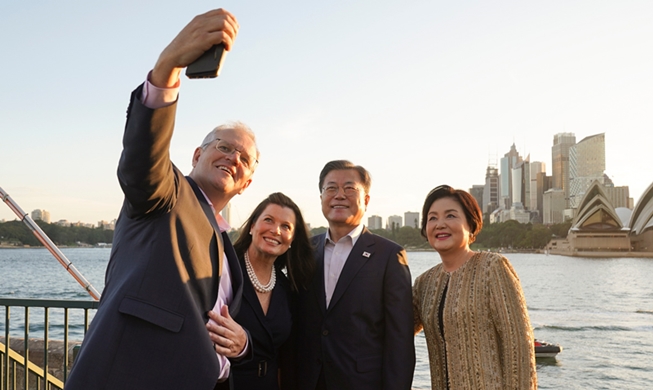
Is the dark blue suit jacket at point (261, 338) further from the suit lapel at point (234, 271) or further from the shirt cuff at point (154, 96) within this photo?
the shirt cuff at point (154, 96)

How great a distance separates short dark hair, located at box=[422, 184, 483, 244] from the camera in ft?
9.64

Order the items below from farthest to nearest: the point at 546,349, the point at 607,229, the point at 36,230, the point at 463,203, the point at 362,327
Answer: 1. the point at 607,229
2. the point at 546,349
3. the point at 36,230
4. the point at 463,203
5. the point at 362,327

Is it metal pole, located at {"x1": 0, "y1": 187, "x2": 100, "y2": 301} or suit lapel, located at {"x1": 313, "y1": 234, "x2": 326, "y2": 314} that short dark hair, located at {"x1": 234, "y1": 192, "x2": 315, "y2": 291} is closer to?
suit lapel, located at {"x1": 313, "y1": 234, "x2": 326, "y2": 314}

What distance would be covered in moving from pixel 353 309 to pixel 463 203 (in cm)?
87

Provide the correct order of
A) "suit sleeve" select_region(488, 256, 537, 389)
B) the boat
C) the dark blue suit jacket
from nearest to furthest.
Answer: "suit sleeve" select_region(488, 256, 537, 389)
the dark blue suit jacket
the boat

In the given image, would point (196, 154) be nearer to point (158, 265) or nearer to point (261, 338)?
point (158, 265)

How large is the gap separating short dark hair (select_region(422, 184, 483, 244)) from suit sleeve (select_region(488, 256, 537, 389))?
376 millimetres

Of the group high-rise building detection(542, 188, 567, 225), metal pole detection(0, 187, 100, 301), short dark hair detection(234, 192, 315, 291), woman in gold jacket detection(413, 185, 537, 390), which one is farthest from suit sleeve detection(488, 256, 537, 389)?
high-rise building detection(542, 188, 567, 225)

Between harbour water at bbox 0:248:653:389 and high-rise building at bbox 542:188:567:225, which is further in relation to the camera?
high-rise building at bbox 542:188:567:225

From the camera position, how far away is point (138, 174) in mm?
1280

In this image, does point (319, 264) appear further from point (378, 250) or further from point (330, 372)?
point (330, 372)

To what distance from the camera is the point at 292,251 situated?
3117 mm

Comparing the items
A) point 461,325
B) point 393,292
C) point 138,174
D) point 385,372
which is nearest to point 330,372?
point 385,372

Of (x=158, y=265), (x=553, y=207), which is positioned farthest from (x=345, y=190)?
(x=553, y=207)
